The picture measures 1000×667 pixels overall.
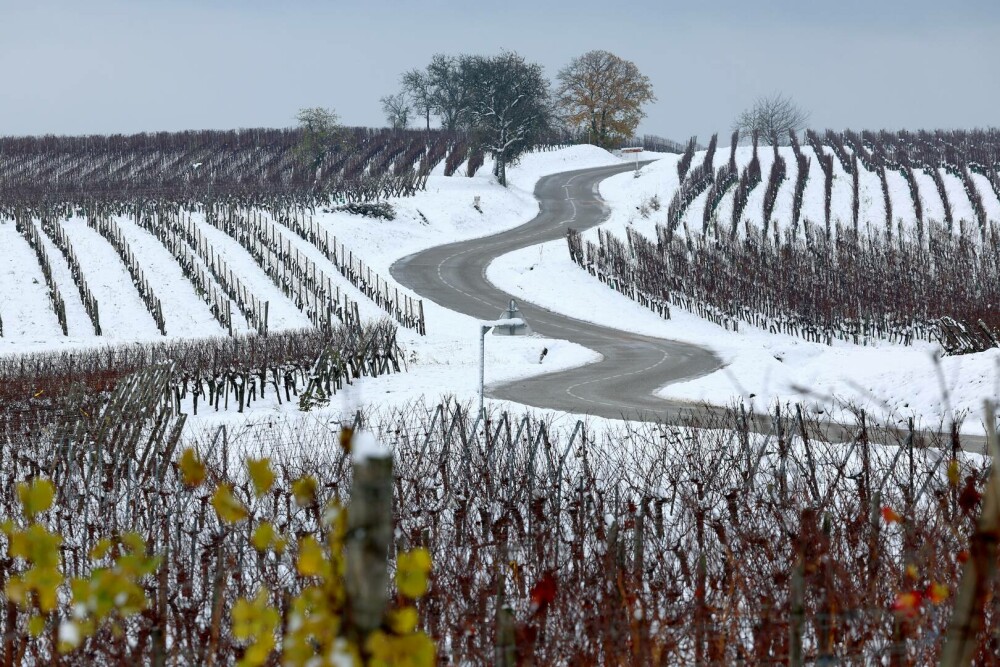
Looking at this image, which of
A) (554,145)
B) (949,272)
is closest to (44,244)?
(949,272)

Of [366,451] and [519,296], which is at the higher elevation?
[366,451]

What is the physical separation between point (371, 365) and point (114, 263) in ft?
58.3

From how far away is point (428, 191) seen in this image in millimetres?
53625

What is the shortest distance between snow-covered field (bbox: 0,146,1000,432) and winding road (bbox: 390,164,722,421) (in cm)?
80

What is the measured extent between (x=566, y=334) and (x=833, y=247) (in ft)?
48.2

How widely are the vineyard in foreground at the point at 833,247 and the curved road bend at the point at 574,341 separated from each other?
430cm

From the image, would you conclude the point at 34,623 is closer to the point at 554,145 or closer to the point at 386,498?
the point at 386,498

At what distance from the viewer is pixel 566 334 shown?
96.5ft

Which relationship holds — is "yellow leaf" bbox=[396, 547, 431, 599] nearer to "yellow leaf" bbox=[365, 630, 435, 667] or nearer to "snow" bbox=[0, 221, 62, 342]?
"yellow leaf" bbox=[365, 630, 435, 667]

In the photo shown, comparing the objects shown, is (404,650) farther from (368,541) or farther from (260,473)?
(260,473)

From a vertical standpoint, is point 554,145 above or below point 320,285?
above

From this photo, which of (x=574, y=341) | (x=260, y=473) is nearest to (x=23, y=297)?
(x=574, y=341)

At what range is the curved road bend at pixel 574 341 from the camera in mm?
17922

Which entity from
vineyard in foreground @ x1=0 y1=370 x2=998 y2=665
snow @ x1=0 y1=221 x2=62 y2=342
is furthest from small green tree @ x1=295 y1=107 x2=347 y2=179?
vineyard in foreground @ x1=0 y1=370 x2=998 y2=665
